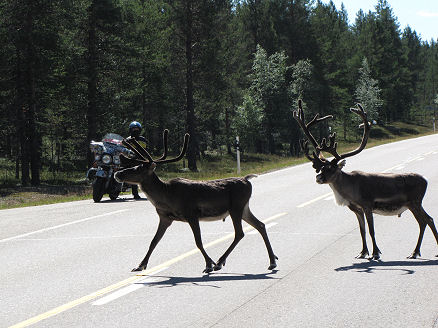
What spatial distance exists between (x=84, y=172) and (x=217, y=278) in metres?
36.5

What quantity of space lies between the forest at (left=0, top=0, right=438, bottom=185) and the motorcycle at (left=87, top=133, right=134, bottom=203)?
12.9 meters

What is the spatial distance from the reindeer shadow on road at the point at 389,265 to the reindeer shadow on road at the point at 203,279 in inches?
43.2

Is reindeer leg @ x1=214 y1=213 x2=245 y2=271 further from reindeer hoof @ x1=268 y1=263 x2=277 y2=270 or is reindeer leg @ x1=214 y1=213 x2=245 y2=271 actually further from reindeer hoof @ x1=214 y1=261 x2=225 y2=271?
reindeer hoof @ x1=268 y1=263 x2=277 y2=270

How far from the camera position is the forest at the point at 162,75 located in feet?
98.7

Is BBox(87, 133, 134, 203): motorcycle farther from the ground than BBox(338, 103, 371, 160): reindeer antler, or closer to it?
closer to it

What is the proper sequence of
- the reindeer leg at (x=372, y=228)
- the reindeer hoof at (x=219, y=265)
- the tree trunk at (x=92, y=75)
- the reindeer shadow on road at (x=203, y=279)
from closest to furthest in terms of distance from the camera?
1. the reindeer shadow on road at (x=203, y=279)
2. the reindeer hoof at (x=219, y=265)
3. the reindeer leg at (x=372, y=228)
4. the tree trunk at (x=92, y=75)

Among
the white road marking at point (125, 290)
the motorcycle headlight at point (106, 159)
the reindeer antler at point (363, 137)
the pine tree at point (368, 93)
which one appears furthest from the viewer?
the pine tree at point (368, 93)

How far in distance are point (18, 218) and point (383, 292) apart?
33.8 ft

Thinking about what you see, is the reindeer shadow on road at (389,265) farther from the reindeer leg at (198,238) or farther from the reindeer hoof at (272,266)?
the reindeer leg at (198,238)

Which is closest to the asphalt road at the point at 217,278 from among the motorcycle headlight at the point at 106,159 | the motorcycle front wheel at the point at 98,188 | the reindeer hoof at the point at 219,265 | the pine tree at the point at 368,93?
the reindeer hoof at the point at 219,265

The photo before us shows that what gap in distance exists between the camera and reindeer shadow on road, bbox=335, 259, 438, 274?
765 cm

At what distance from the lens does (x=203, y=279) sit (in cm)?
731

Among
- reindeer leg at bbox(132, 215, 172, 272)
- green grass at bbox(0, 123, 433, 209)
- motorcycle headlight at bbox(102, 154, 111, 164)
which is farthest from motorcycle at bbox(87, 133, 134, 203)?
reindeer leg at bbox(132, 215, 172, 272)

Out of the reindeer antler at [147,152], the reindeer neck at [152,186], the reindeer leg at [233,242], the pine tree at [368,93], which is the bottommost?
the reindeer leg at [233,242]
